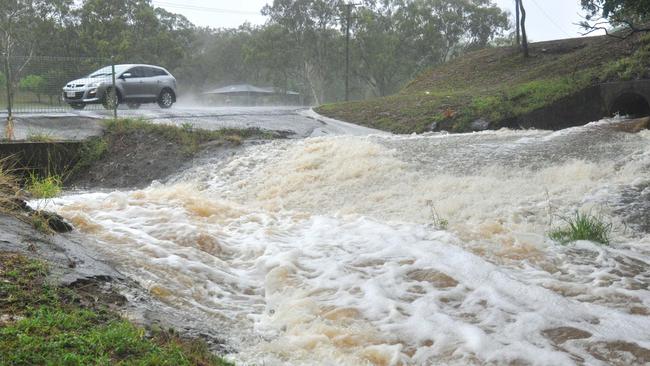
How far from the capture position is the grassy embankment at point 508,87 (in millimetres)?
13469

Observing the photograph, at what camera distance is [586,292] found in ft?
14.7

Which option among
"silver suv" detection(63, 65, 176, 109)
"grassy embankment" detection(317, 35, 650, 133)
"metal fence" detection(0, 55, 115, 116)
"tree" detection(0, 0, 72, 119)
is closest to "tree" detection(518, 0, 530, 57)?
"grassy embankment" detection(317, 35, 650, 133)

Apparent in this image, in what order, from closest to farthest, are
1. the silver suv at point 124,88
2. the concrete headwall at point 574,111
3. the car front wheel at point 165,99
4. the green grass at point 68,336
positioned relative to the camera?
the green grass at point 68,336, the concrete headwall at point 574,111, the silver suv at point 124,88, the car front wheel at point 165,99

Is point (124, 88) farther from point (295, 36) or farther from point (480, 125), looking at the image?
point (295, 36)

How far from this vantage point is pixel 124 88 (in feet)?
57.6

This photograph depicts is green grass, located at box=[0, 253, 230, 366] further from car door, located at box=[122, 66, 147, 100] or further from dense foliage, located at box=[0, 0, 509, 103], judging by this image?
A: dense foliage, located at box=[0, 0, 509, 103]

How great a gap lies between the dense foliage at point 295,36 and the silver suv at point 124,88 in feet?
65.8

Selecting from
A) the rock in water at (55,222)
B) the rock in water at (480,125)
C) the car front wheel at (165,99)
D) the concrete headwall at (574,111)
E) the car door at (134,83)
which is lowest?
the rock in water at (55,222)

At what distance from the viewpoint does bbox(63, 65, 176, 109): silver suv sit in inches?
623

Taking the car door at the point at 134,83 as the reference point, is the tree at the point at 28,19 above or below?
above

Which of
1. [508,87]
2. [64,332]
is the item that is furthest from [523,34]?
[64,332]

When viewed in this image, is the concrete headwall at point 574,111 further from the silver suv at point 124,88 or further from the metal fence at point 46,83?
the metal fence at point 46,83

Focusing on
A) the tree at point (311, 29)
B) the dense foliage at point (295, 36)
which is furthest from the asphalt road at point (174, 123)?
the tree at point (311, 29)

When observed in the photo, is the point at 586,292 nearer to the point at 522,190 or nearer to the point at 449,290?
the point at 449,290
